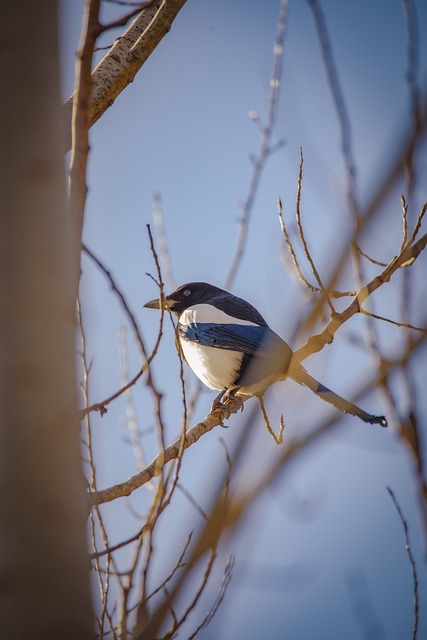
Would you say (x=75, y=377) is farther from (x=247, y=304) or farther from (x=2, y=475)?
(x=247, y=304)

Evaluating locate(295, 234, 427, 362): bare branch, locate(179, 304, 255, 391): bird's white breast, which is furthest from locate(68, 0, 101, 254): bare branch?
locate(179, 304, 255, 391): bird's white breast

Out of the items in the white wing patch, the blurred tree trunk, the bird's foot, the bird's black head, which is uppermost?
the bird's black head

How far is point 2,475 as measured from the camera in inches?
51.6

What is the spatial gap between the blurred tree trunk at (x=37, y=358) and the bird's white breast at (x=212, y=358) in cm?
332

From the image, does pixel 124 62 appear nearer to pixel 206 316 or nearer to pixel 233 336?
pixel 233 336

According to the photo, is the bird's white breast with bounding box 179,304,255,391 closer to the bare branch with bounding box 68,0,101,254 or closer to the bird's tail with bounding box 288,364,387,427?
the bird's tail with bounding box 288,364,387,427

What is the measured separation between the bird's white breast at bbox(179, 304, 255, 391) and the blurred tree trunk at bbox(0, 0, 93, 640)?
3320 millimetres

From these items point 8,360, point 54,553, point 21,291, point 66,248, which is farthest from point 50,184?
point 54,553

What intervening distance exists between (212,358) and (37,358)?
3503 millimetres

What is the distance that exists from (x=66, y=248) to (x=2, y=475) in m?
0.52

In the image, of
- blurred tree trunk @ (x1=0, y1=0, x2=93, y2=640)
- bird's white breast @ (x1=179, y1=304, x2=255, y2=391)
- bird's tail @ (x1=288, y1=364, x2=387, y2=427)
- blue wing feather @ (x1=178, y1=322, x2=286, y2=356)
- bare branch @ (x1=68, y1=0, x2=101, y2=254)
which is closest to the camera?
blurred tree trunk @ (x1=0, y1=0, x2=93, y2=640)

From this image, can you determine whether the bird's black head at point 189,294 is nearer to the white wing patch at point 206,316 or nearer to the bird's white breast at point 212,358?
the white wing patch at point 206,316

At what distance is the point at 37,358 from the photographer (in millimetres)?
1363

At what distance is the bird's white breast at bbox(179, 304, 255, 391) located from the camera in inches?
187
